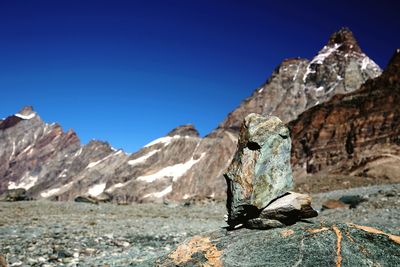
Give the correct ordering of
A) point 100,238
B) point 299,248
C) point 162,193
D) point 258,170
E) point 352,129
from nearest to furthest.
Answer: point 299,248, point 258,170, point 100,238, point 352,129, point 162,193

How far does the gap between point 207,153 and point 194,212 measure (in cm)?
Result: 16648

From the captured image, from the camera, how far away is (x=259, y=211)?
10078mm

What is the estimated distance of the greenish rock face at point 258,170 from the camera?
1013cm

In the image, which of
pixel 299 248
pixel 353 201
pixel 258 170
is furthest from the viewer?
pixel 353 201

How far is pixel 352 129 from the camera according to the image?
94750 millimetres

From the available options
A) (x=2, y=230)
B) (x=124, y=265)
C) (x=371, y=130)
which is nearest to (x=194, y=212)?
(x=2, y=230)

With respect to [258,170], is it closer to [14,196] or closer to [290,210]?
[290,210]

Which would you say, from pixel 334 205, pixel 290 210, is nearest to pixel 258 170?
pixel 290 210

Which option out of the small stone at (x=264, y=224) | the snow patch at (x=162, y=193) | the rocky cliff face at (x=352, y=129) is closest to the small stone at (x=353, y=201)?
the small stone at (x=264, y=224)

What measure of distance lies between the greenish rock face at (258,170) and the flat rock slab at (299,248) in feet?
3.26

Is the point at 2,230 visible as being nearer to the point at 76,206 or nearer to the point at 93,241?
the point at 93,241

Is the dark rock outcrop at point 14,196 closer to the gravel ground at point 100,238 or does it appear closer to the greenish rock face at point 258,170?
the gravel ground at point 100,238

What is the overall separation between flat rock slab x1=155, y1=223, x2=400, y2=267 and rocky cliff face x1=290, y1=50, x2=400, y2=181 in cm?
6664

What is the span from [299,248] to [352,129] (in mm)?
94169
